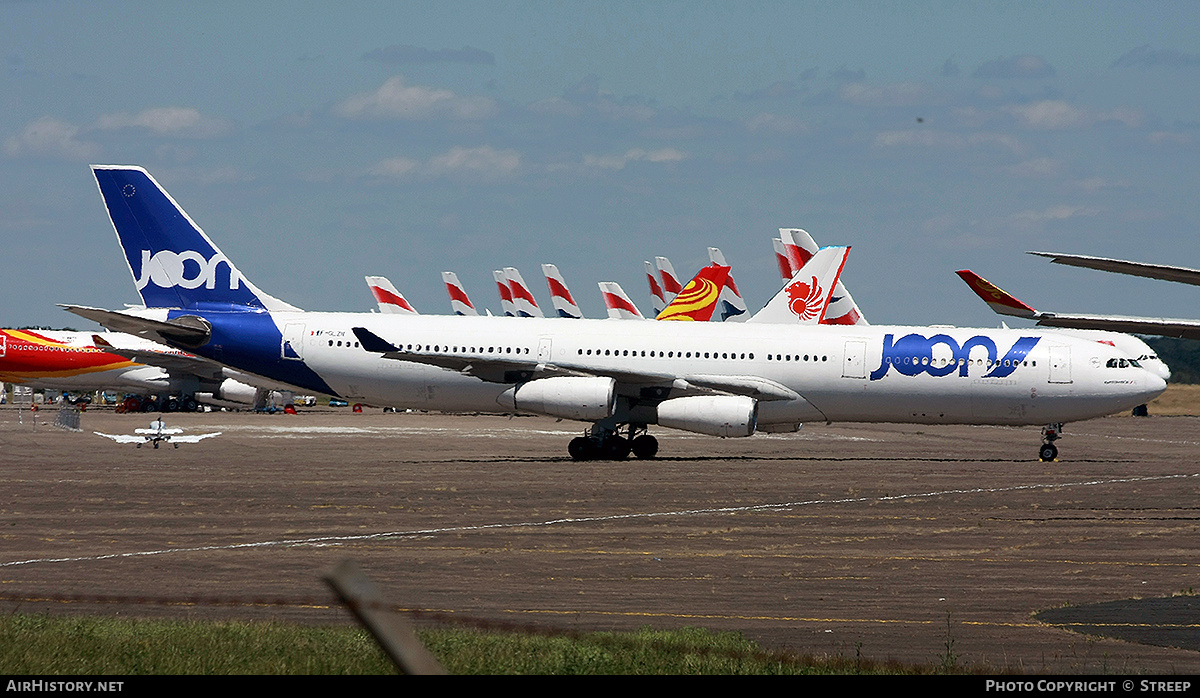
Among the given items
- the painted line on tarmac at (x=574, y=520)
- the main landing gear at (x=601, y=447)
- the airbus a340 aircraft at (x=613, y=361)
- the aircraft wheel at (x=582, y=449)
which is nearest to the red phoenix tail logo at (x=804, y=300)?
the airbus a340 aircraft at (x=613, y=361)

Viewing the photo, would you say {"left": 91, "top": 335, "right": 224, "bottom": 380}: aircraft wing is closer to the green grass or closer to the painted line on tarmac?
the painted line on tarmac

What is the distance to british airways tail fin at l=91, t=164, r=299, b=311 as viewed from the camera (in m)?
40.7

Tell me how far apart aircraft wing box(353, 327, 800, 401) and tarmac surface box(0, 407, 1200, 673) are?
1.98 m

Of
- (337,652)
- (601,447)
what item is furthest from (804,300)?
(337,652)

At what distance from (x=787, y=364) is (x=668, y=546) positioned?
19.9m

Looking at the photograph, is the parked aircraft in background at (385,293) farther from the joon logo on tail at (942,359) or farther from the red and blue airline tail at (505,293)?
the joon logo on tail at (942,359)

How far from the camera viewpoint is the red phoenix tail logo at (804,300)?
163ft

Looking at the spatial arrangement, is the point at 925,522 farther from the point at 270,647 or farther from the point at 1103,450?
the point at 1103,450

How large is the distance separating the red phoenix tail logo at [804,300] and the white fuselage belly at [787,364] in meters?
11.2

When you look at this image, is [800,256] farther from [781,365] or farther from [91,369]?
[91,369]

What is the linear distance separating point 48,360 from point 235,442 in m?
41.8

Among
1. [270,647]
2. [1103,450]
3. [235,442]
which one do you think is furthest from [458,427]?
[270,647]

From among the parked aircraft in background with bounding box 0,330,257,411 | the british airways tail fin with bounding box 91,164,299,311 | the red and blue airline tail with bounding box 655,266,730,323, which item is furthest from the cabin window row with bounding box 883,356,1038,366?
the parked aircraft in background with bounding box 0,330,257,411

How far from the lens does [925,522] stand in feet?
69.3
